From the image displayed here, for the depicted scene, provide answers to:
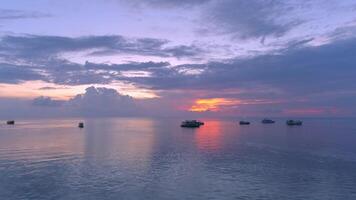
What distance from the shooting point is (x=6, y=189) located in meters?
55.1

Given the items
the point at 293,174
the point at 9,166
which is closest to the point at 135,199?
the point at 293,174

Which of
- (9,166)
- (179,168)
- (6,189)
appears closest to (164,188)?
(179,168)

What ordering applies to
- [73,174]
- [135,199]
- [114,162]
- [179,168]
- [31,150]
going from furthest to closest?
[31,150] < [114,162] < [179,168] < [73,174] < [135,199]

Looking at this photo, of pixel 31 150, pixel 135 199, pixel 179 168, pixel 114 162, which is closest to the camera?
pixel 135 199

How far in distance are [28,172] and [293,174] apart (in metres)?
51.0

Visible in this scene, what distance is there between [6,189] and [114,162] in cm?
3018

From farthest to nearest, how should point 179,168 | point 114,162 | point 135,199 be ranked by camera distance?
point 114,162 → point 179,168 → point 135,199

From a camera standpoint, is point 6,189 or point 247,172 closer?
point 6,189

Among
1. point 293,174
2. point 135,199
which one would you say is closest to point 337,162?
point 293,174

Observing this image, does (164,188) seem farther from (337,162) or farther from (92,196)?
(337,162)

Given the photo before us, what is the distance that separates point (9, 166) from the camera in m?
76.3

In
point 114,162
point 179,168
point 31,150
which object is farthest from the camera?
point 31,150

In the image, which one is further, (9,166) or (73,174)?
(9,166)

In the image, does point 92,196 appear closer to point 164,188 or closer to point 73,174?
point 164,188
